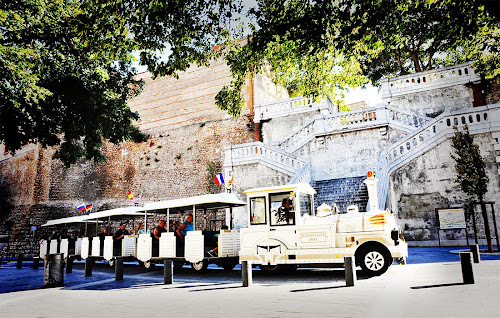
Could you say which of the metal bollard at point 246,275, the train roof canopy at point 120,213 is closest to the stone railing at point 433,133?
the metal bollard at point 246,275

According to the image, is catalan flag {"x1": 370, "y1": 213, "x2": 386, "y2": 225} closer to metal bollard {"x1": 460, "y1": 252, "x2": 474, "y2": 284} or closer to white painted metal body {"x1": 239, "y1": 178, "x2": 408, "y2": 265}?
white painted metal body {"x1": 239, "y1": 178, "x2": 408, "y2": 265}

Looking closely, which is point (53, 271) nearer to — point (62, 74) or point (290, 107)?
point (62, 74)

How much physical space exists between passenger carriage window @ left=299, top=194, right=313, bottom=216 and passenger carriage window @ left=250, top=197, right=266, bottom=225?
921 mm

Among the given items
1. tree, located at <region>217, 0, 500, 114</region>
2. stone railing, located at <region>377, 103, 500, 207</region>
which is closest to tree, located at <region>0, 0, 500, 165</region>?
tree, located at <region>217, 0, 500, 114</region>

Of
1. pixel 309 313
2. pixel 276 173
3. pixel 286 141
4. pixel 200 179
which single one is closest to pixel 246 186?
pixel 276 173

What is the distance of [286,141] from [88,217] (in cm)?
1079

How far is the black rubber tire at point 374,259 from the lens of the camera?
836 centimetres

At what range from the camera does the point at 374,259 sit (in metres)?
8.48

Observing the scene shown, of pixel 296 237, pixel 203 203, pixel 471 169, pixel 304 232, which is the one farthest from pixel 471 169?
pixel 203 203

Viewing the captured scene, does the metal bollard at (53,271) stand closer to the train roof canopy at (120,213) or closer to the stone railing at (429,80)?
the train roof canopy at (120,213)

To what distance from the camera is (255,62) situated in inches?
447

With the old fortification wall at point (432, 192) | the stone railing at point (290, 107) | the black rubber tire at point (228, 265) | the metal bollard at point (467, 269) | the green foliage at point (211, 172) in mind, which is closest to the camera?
the metal bollard at point (467, 269)

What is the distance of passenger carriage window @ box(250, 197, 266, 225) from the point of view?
9305 millimetres

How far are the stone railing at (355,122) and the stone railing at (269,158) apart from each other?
1.67 metres
